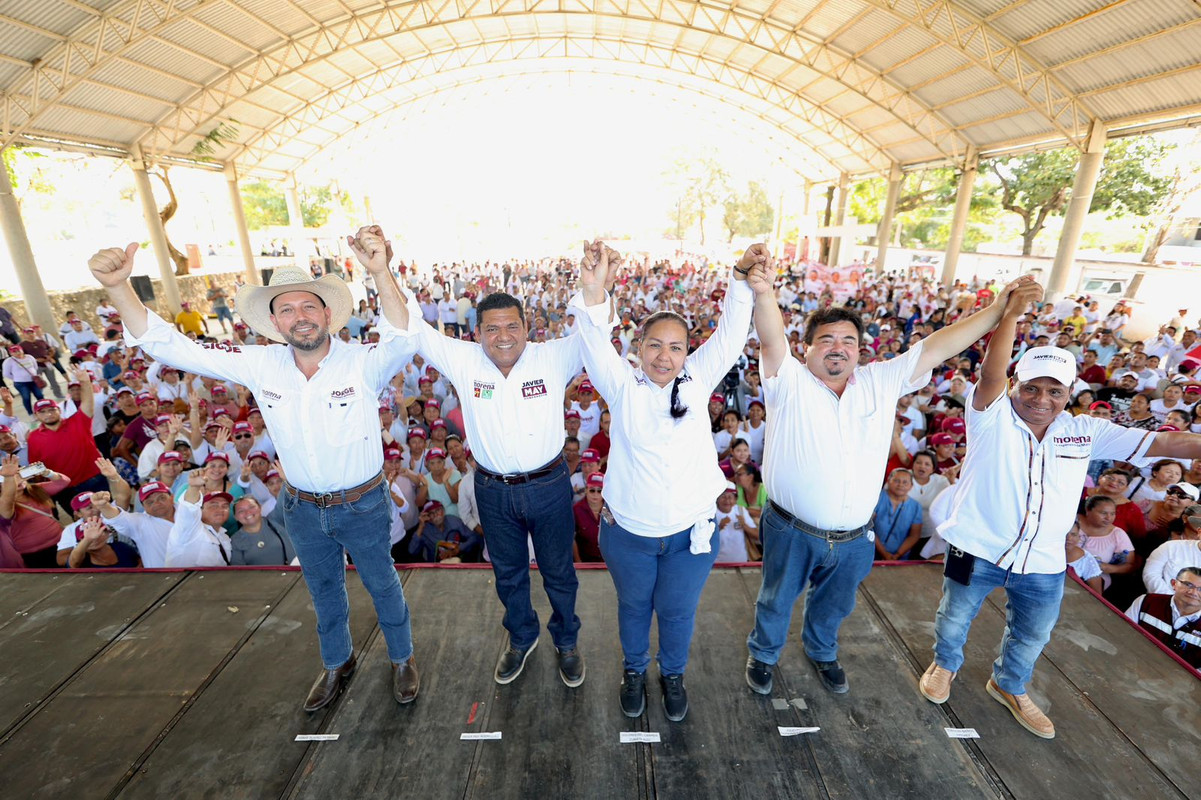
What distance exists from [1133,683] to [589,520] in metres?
3.25

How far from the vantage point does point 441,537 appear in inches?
178

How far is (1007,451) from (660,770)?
2.03 m

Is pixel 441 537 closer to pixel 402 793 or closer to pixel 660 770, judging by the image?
pixel 402 793

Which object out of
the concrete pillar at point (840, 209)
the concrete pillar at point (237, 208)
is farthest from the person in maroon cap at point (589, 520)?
the concrete pillar at point (840, 209)

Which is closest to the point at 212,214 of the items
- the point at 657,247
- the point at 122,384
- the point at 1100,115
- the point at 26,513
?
the point at 657,247

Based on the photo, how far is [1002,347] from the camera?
224 cm

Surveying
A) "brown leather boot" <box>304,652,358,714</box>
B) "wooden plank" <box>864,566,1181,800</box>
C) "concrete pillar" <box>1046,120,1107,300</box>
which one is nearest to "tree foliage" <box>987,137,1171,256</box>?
"concrete pillar" <box>1046,120,1107,300</box>

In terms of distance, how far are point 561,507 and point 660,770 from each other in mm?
1192

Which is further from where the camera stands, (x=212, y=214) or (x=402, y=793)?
(x=212, y=214)

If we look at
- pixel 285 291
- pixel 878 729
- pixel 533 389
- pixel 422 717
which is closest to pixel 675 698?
pixel 878 729

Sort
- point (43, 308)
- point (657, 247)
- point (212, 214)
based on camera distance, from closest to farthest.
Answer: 1. point (43, 308)
2. point (657, 247)
3. point (212, 214)

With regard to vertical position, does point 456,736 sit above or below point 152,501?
below

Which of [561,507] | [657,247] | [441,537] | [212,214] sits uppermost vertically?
[212,214]

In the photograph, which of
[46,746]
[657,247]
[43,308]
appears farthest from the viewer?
[657,247]
